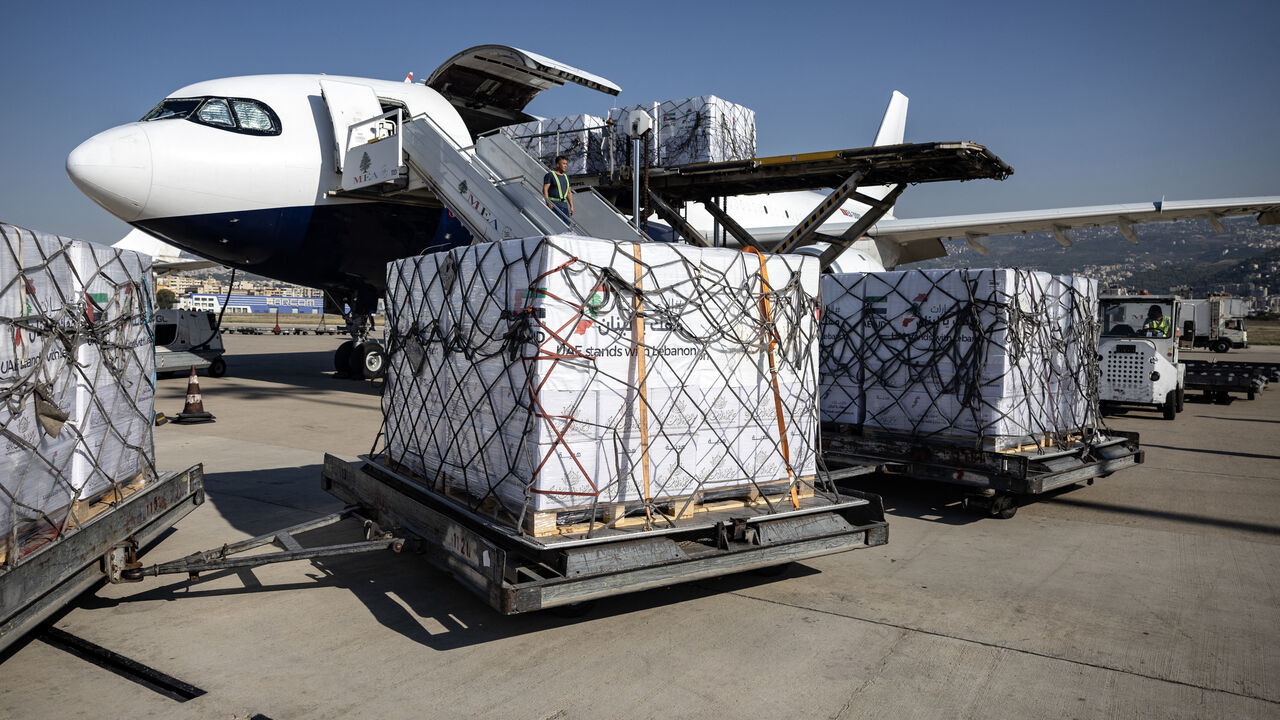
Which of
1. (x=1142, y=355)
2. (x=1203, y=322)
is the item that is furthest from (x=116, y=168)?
(x=1203, y=322)

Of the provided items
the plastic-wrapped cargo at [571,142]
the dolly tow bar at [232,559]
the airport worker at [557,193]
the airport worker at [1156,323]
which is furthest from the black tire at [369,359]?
the airport worker at [1156,323]

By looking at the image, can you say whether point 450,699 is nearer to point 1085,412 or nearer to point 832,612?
point 832,612

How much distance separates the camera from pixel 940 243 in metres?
20.0

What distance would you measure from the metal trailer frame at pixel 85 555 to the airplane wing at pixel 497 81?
1107 centimetres

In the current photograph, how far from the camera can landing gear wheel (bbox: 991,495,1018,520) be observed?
7.31 meters

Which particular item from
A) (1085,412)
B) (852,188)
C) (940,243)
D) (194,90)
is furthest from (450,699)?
(940,243)

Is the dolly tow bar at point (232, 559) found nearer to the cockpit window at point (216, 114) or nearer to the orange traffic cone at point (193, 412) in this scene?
the orange traffic cone at point (193, 412)

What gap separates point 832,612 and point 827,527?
504 mm

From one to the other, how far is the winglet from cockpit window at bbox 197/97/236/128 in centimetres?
2116

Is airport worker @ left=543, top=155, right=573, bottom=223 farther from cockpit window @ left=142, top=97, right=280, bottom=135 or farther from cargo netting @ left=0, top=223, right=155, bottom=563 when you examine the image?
cargo netting @ left=0, top=223, right=155, bottom=563

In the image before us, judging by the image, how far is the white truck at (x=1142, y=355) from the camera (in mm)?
14172

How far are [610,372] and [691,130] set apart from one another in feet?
35.3

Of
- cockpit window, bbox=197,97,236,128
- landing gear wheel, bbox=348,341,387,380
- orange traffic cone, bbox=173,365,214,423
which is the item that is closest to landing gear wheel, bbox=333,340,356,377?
landing gear wheel, bbox=348,341,387,380

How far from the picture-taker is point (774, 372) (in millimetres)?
5172
